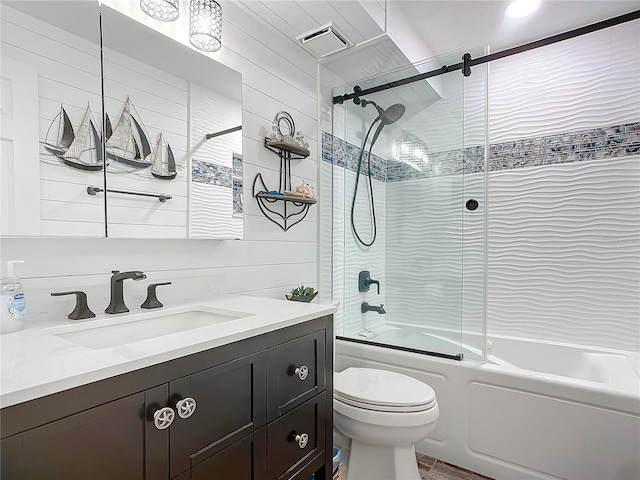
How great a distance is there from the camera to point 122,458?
74 centimetres

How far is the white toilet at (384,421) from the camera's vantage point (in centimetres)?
153

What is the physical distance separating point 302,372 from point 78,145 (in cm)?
101

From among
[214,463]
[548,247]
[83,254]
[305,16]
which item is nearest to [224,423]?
[214,463]

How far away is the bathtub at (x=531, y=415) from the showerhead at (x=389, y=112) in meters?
1.46

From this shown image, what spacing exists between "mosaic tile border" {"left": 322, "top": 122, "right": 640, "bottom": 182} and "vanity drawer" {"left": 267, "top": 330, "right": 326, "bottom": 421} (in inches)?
54.9

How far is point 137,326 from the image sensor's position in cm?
117

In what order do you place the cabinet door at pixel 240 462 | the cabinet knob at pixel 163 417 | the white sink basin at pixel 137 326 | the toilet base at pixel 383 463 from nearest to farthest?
the cabinet knob at pixel 163 417
the cabinet door at pixel 240 462
the white sink basin at pixel 137 326
the toilet base at pixel 383 463

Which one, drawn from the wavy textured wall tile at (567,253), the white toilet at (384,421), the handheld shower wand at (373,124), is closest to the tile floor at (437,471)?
the white toilet at (384,421)

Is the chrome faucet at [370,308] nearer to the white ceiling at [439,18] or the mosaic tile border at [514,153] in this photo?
the mosaic tile border at [514,153]

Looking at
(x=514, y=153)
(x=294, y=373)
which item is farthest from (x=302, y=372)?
(x=514, y=153)

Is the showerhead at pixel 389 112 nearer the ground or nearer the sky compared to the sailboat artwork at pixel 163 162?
nearer the sky

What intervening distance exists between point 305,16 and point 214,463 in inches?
76.3

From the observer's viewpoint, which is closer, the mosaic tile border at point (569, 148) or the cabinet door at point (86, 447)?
the cabinet door at point (86, 447)

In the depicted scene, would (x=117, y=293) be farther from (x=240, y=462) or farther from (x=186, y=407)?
(x=240, y=462)
